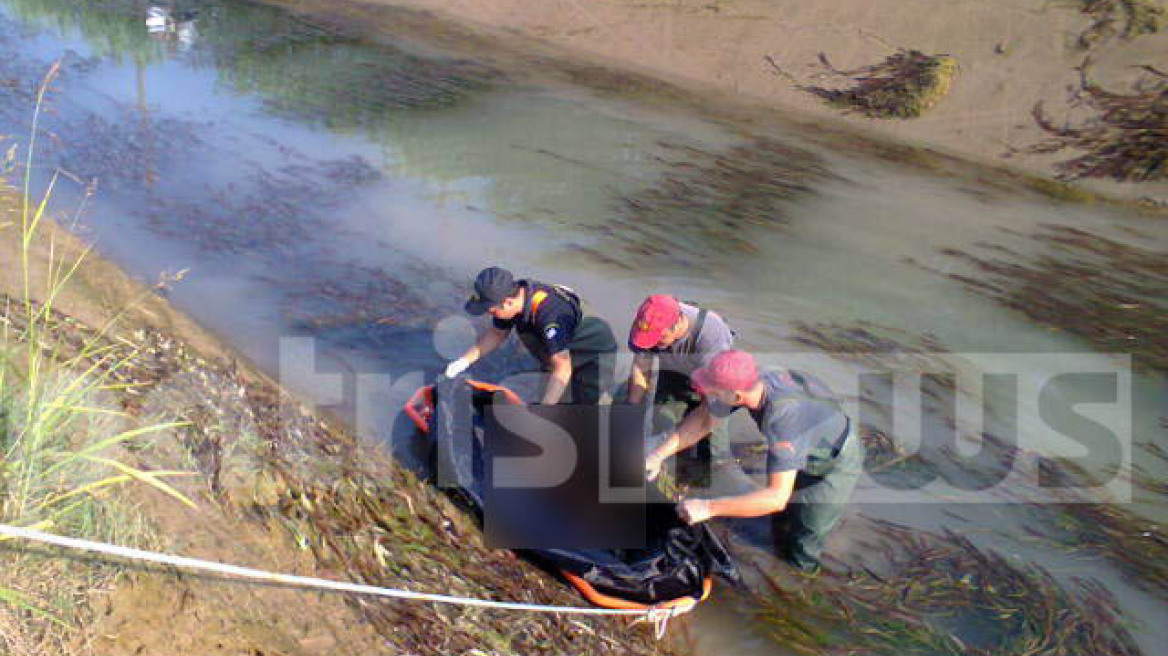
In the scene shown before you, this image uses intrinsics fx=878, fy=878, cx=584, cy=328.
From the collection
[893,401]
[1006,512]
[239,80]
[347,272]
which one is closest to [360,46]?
[239,80]

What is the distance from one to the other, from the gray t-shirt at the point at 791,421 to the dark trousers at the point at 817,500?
4.9 inches

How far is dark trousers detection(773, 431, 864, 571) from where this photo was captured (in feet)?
14.5

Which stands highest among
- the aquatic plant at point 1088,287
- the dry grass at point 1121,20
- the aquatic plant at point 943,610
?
the dry grass at point 1121,20

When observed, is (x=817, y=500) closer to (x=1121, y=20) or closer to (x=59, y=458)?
(x=59, y=458)

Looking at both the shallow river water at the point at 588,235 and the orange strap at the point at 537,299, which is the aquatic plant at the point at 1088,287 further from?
the orange strap at the point at 537,299

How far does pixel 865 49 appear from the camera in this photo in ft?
43.5

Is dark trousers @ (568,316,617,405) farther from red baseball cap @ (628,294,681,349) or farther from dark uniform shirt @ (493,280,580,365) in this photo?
red baseball cap @ (628,294,681,349)

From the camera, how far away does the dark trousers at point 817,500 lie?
4418 mm

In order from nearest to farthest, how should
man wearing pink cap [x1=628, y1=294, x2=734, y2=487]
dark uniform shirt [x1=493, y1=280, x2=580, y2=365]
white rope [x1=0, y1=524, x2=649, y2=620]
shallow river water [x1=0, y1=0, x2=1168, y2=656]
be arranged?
white rope [x1=0, y1=524, x2=649, y2=620]
man wearing pink cap [x1=628, y1=294, x2=734, y2=487]
dark uniform shirt [x1=493, y1=280, x2=580, y2=365]
shallow river water [x1=0, y1=0, x2=1168, y2=656]

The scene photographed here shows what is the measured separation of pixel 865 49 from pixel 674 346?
32.7 feet

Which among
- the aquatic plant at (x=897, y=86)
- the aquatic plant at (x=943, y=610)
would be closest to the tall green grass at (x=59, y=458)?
the aquatic plant at (x=943, y=610)

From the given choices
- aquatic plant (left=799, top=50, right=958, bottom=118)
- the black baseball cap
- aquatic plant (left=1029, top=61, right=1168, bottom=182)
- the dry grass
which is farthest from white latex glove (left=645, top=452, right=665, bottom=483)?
the dry grass

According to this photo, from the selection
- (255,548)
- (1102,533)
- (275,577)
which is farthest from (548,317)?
(1102,533)

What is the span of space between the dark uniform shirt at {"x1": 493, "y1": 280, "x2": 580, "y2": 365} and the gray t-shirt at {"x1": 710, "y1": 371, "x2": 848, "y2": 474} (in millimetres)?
1011
